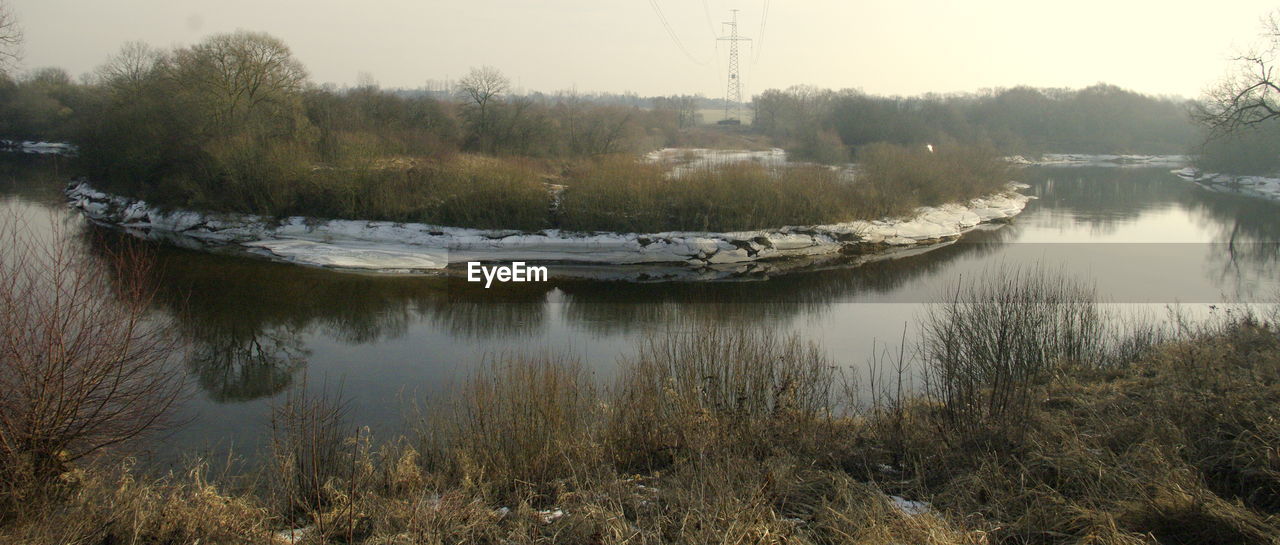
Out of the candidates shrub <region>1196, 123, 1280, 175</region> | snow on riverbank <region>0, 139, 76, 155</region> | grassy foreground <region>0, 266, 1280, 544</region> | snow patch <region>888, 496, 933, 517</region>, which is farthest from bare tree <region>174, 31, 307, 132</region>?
shrub <region>1196, 123, 1280, 175</region>

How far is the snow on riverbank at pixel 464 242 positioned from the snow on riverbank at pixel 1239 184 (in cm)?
3092

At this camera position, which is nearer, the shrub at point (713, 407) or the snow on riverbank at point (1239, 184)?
the shrub at point (713, 407)

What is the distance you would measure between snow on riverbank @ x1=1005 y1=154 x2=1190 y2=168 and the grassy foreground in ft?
234

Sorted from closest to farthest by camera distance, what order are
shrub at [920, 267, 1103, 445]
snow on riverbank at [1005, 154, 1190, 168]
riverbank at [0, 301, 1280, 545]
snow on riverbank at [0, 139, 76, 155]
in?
riverbank at [0, 301, 1280, 545]
shrub at [920, 267, 1103, 445]
snow on riverbank at [0, 139, 76, 155]
snow on riverbank at [1005, 154, 1190, 168]

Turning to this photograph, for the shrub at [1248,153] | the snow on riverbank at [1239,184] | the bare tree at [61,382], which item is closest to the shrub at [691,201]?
the bare tree at [61,382]

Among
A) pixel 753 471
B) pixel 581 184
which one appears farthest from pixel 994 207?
pixel 753 471

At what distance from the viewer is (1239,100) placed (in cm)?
1650

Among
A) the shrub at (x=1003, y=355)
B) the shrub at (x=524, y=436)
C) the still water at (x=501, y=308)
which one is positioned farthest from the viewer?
the still water at (x=501, y=308)

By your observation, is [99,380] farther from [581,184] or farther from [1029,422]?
[581,184]

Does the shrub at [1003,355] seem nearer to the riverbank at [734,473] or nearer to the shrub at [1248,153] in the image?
the riverbank at [734,473]

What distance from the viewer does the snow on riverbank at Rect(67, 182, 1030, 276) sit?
72.3ft

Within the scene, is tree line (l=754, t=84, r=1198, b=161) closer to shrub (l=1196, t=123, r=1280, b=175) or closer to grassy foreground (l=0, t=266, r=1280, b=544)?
shrub (l=1196, t=123, r=1280, b=175)

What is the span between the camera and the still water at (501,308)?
10.6 meters

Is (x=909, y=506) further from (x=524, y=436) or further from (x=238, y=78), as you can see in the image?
(x=238, y=78)
